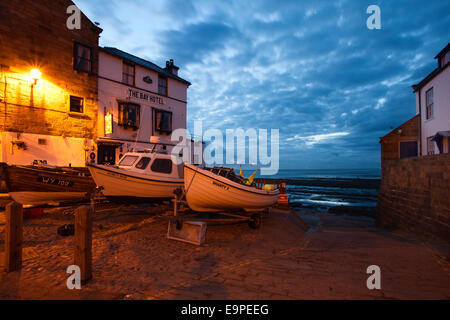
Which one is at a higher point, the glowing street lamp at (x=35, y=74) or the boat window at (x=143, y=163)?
the glowing street lamp at (x=35, y=74)

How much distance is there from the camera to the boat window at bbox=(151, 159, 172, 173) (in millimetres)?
9767

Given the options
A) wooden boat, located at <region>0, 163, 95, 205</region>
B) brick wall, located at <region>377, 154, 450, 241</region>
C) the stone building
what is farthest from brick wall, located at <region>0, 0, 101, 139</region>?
the stone building

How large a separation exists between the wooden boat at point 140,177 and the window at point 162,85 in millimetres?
12593

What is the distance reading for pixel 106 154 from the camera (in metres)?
16.7

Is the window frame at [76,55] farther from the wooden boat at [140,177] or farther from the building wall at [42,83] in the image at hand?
the wooden boat at [140,177]

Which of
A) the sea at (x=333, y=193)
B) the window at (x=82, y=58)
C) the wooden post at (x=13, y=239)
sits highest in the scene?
the window at (x=82, y=58)

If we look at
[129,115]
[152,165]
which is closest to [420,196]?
[152,165]

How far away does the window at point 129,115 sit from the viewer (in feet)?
57.6

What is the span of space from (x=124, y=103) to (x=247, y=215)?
1445cm

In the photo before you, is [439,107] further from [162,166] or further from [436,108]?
[162,166]

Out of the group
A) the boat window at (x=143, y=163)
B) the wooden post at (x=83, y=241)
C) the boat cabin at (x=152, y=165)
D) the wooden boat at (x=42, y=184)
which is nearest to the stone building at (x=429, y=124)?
the boat cabin at (x=152, y=165)

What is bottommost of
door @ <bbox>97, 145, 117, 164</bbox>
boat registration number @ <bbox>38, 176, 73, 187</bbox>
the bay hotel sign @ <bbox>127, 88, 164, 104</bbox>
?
boat registration number @ <bbox>38, 176, 73, 187</bbox>

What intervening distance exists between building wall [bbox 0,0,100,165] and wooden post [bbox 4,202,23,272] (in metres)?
11.6

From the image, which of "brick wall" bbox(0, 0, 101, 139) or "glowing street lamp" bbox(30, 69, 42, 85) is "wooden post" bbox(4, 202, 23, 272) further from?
"glowing street lamp" bbox(30, 69, 42, 85)
